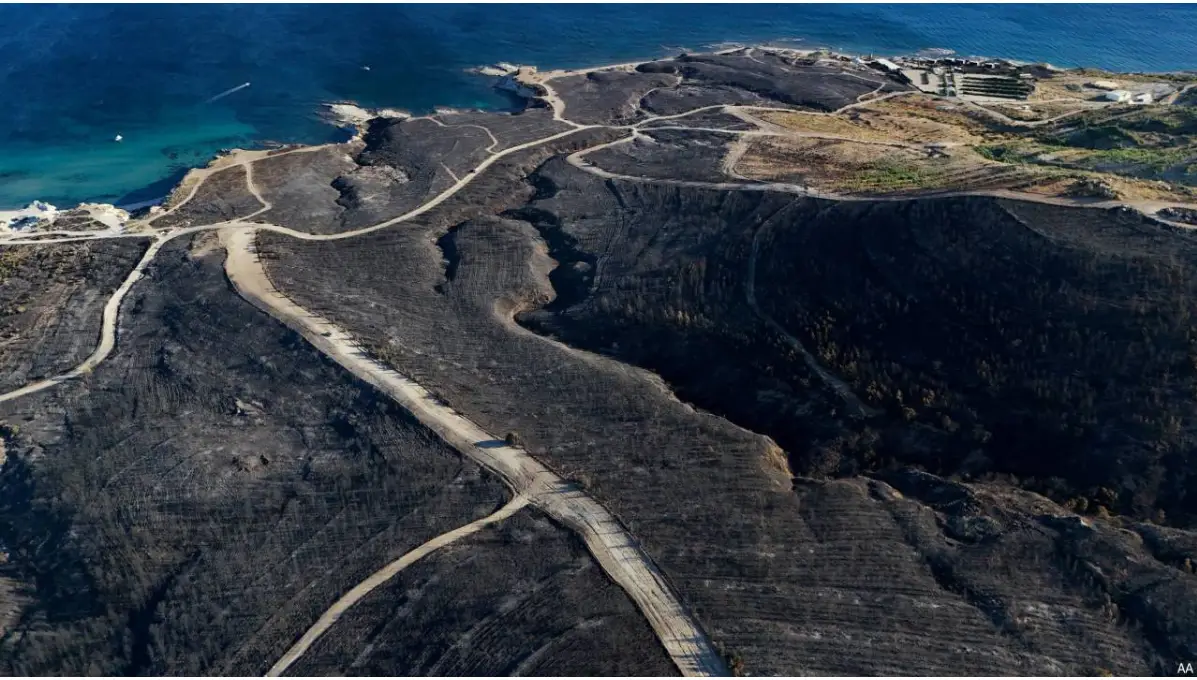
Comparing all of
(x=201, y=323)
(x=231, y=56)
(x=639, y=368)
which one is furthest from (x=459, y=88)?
(x=639, y=368)

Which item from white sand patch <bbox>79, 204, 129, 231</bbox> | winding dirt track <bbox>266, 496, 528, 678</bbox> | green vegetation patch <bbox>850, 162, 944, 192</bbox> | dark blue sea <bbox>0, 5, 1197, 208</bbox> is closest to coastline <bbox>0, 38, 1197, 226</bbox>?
white sand patch <bbox>79, 204, 129, 231</bbox>

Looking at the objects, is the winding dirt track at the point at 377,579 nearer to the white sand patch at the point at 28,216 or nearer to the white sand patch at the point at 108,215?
the white sand patch at the point at 108,215

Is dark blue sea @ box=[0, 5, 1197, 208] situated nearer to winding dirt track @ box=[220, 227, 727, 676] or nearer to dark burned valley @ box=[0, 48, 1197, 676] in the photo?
dark burned valley @ box=[0, 48, 1197, 676]

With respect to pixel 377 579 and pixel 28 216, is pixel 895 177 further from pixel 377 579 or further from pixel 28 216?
pixel 28 216

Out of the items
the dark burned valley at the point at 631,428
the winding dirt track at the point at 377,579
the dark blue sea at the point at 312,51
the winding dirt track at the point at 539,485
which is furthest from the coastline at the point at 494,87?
the winding dirt track at the point at 377,579

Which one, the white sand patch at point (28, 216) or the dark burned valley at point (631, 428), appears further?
the white sand patch at point (28, 216)

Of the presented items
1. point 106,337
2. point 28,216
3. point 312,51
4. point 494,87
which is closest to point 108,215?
point 28,216

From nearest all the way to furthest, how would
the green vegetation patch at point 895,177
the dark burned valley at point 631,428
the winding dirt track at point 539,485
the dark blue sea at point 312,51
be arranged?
the winding dirt track at point 539,485
the dark burned valley at point 631,428
the green vegetation patch at point 895,177
the dark blue sea at point 312,51
